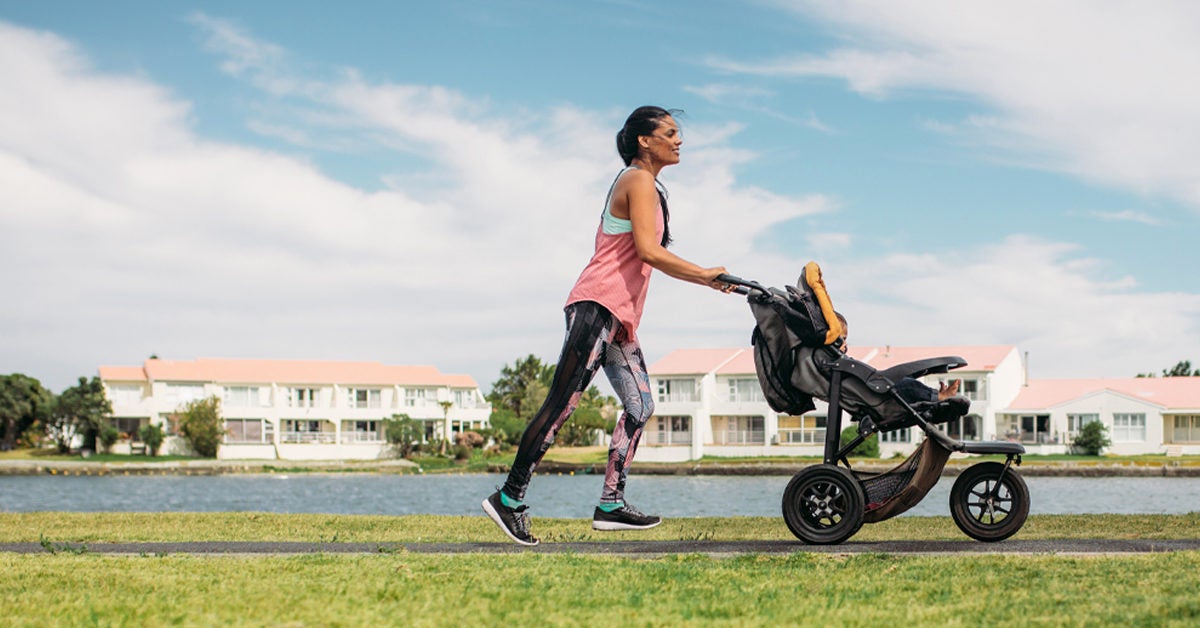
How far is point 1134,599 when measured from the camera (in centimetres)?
523

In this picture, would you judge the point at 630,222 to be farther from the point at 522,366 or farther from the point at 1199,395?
the point at 522,366

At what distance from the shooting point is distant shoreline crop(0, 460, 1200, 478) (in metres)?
62.9

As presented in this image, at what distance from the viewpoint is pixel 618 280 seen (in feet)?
25.2

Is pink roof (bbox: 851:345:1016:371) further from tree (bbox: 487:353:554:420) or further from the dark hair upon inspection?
the dark hair

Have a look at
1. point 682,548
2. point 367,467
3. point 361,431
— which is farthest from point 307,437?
point 682,548

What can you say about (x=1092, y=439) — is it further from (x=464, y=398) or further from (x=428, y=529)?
(x=428, y=529)

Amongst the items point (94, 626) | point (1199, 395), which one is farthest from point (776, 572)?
point (1199, 395)

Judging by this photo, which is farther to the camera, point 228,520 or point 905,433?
point 905,433

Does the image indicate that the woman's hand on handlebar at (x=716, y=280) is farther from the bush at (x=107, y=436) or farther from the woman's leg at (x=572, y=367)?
the bush at (x=107, y=436)

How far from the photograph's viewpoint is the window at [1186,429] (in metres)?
75.9

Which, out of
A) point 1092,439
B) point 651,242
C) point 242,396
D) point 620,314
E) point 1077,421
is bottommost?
point 1092,439

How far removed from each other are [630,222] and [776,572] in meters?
2.56

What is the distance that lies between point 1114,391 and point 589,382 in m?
74.7

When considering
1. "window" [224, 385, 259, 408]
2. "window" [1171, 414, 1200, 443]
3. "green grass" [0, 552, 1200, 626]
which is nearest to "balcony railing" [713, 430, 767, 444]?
"window" [1171, 414, 1200, 443]
